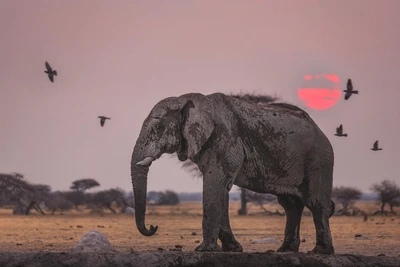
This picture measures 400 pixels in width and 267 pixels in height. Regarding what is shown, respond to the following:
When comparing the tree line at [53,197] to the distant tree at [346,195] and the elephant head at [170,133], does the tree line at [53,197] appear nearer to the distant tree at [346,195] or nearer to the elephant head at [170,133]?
the distant tree at [346,195]

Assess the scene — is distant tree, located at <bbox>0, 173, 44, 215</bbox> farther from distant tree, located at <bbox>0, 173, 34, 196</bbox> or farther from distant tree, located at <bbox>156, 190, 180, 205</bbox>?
distant tree, located at <bbox>156, 190, 180, 205</bbox>

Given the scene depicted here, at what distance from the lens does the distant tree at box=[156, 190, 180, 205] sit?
100675 mm

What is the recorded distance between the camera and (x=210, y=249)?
1266cm

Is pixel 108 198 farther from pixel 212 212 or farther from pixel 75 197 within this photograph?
pixel 212 212

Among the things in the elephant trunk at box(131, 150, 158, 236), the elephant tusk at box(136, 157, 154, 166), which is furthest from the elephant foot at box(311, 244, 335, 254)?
the elephant tusk at box(136, 157, 154, 166)

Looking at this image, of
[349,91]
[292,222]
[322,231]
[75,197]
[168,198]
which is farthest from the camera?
[168,198]

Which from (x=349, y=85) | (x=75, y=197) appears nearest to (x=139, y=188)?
(x=349, y=85)

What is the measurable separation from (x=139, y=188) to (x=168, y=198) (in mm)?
89667

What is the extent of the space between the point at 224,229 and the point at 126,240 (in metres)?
12.7

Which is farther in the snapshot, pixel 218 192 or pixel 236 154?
pixel 236 154

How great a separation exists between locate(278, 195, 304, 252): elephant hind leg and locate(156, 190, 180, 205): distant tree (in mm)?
86232

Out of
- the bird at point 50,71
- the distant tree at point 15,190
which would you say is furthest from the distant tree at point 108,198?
the bird at point 50,71

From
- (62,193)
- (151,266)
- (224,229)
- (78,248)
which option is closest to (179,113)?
(224,229)

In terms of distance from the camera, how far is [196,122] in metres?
13.0
